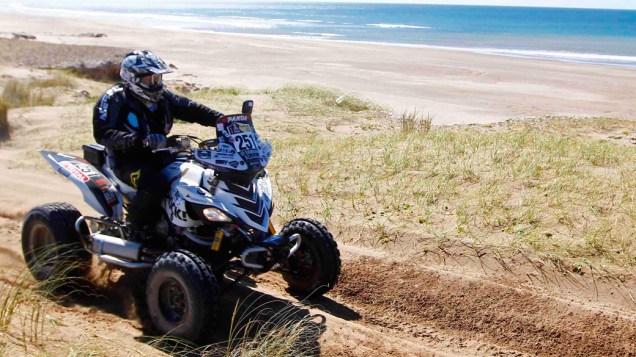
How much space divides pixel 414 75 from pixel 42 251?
82.8 ft

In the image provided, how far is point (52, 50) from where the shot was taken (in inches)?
1038

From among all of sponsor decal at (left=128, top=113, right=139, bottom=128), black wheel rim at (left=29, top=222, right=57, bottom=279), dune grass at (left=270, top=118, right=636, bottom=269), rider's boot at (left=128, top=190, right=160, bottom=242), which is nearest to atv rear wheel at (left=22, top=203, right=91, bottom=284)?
black wheel rim at (left=29, top=222, right=57, bottom=279)

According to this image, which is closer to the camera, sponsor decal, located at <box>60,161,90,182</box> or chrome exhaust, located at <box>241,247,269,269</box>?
chrome exhaust, located at <box>241,247,269,269</box>

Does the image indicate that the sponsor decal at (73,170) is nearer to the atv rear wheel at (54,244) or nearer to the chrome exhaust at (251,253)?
the atv rear wheel at (54,244)

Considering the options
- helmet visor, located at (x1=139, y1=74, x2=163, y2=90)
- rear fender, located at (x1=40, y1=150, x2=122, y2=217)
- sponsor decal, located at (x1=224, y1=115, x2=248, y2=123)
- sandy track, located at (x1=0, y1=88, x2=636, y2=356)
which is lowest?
sandy track, located at (x1=0, y1=88, x2=636, y2=356)

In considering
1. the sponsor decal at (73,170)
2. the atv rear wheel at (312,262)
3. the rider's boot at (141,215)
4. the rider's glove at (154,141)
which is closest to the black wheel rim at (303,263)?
the atv rear wheel at (312,262)

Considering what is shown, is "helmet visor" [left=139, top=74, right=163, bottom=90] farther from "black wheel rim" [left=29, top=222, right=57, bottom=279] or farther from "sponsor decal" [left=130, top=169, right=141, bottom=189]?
"black wheel rim" [left=29, top=222, right=57, bottom=279]

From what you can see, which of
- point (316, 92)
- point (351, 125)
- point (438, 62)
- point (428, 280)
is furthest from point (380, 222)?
point (438, 62)

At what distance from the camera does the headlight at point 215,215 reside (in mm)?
5559

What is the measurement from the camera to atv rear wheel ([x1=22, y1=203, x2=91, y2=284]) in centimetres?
627

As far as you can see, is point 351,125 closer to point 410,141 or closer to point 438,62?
point 410,141

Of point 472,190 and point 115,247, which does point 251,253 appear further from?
point 472,190

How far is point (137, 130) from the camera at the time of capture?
20.0ft

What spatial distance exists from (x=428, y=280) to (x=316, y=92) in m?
12.0
